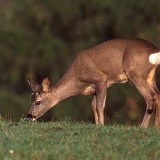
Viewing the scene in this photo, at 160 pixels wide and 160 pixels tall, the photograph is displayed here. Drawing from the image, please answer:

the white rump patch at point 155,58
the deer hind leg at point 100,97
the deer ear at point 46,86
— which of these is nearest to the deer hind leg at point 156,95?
the white rump patch at point 155,58

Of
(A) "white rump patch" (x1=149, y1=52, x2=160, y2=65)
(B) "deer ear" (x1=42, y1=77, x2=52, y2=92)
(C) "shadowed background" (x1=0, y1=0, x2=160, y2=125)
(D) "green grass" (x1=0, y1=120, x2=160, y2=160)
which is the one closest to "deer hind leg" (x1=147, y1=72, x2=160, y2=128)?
(A) "white rump patch" (x1=149, y1=52, x2=160, y2=65)

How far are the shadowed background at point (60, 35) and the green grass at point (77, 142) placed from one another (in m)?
20.6

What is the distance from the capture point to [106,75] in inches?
635

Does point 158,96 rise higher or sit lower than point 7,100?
higher

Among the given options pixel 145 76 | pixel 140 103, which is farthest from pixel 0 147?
pixel 140 103

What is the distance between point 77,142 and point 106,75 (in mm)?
4905

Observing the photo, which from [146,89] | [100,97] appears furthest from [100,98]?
[146,89]

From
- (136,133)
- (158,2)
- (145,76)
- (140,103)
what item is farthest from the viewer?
(158,2)

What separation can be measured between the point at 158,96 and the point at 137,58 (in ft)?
2.68

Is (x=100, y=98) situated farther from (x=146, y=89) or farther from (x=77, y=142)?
(x=77, y=142)

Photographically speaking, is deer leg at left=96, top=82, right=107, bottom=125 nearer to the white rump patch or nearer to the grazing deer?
the grazing deer

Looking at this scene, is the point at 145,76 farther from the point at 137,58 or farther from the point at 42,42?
the point at 42,42

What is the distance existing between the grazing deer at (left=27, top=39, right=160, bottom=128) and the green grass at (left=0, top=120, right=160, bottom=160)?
2711 millimetres

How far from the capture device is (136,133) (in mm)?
12242
